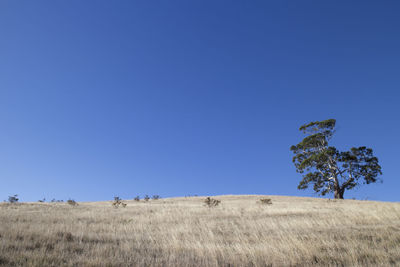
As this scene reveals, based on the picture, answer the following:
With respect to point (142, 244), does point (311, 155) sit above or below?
above

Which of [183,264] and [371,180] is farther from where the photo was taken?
[371,180]

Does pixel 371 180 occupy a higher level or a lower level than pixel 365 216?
higher

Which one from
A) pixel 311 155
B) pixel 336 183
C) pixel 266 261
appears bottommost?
pixel 266 261

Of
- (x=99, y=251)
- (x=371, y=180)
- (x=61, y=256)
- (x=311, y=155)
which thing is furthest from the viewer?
(x=311, y=155)

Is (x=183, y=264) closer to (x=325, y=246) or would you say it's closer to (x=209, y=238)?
(x=209, y=238)

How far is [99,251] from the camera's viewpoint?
5195 millimetres

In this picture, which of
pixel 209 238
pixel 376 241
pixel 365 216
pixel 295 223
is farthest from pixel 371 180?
pixel 209 238

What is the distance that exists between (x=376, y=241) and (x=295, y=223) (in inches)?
131

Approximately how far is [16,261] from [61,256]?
727 millimetres

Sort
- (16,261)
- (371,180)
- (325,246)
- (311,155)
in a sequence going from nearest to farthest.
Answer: (16,261) → (325,246) → (371,180) → (311,155)

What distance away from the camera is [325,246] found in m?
5.62

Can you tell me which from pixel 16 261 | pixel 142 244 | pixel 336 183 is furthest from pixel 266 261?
pixel 336 183

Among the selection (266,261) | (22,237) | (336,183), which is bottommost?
(266,261)

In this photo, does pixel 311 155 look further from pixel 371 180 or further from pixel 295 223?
pixel 295 223
